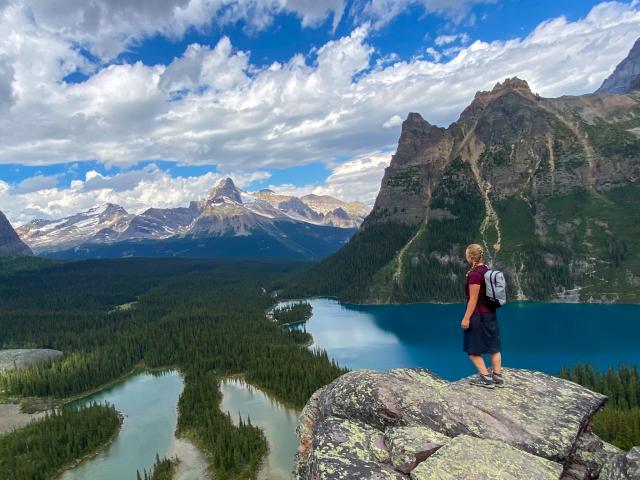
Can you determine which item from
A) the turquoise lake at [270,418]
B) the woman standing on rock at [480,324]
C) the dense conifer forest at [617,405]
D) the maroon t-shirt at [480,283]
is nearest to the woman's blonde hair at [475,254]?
the woman standing on rock at [480,324]

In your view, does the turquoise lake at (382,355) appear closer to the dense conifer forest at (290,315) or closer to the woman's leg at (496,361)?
the dense conifer forest at (290,315)

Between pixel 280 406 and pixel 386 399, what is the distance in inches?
3110

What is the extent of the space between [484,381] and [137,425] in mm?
88357

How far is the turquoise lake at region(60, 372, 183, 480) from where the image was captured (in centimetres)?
6912

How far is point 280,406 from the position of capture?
89.5 meters

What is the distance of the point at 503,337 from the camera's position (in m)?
136

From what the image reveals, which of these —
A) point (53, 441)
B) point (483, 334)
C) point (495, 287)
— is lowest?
point (53, 441)

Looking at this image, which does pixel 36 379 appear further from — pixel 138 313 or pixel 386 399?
pixel 386 399

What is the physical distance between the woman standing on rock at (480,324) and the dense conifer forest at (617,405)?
45.1m

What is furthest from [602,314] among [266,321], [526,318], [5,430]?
[5,430]

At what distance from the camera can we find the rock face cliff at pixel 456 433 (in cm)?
1348

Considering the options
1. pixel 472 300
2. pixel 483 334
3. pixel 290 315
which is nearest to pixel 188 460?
pixel 483 334

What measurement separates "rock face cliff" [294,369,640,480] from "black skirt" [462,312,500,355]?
164cm

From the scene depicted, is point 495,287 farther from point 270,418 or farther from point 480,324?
point 270,418
